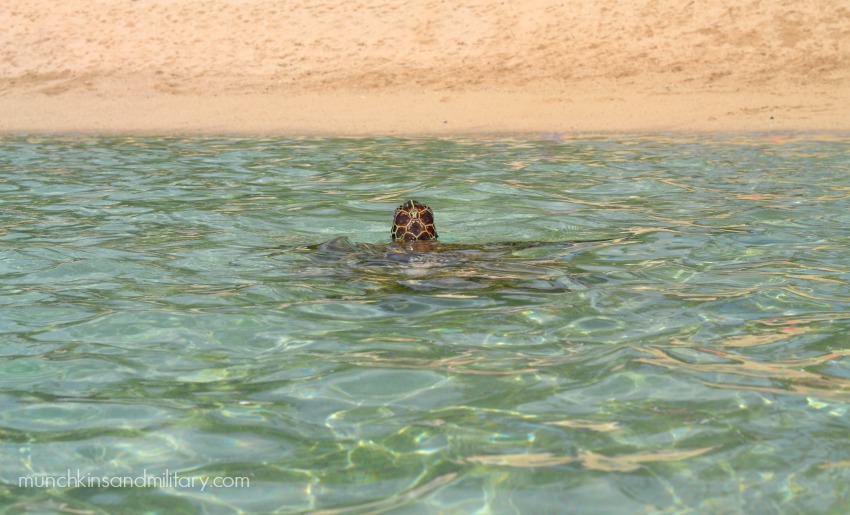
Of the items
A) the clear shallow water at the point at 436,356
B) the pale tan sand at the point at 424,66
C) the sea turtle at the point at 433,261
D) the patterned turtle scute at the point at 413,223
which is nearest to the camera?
the clear shallow water at the point at 436,356

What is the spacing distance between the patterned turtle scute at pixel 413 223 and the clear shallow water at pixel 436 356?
261 millimetres

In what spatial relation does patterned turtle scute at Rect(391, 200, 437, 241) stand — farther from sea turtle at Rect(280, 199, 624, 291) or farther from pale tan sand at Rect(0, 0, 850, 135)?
pale tan sand at Rect(0, 0, 850, 135)

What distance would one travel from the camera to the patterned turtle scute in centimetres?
724

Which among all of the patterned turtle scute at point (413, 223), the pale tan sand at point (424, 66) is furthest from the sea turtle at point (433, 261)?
the pale tan sand at point (424, 66)

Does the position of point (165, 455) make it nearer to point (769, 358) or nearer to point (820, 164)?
point (769, 358)

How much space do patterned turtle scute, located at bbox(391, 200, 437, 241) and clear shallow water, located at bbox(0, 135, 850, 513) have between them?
0.26m

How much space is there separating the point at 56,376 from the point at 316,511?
181 centimetres

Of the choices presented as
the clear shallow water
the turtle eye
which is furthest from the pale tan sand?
the turtle eye

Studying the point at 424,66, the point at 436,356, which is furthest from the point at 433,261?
the point at 424,66

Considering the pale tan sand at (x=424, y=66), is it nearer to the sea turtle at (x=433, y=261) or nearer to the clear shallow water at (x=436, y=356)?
the clear shallow water at (x=436, y=356)

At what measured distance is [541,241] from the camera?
7727 mm

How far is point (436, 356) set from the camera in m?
4.69

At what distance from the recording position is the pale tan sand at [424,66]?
1770cm

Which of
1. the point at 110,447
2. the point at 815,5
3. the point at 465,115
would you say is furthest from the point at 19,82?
the point at 110,447
